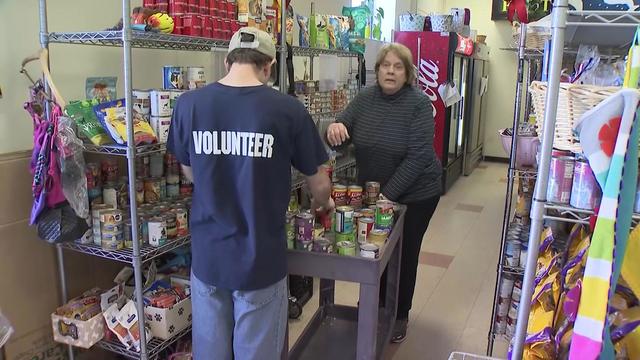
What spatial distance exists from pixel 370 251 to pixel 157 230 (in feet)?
2.84

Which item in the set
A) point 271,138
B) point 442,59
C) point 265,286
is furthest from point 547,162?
point 442,59

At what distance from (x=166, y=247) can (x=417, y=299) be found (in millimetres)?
1887

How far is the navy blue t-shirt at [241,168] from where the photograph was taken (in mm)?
1696

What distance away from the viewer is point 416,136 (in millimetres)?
2596

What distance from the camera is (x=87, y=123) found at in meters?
2.06

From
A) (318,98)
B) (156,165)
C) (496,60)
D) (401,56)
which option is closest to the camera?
(156,165)

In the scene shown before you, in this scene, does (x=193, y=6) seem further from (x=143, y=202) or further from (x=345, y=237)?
(x=345, y=237)

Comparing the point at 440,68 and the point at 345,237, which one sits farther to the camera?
the point at 440,68

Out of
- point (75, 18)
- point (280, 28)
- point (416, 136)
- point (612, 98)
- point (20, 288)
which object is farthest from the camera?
point (280, 28)

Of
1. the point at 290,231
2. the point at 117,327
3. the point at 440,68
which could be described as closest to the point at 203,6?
the point at 290,231

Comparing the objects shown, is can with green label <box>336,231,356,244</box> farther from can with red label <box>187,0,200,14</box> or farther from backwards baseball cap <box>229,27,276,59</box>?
can with red label <box>187,0,200,14</box>

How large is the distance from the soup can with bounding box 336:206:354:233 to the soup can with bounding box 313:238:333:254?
75mm

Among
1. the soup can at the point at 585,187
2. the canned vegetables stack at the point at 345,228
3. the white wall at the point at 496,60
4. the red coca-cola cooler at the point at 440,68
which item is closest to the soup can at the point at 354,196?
the canned vegetables stack at the point at 345,228

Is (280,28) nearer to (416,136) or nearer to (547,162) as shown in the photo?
(416,136)
